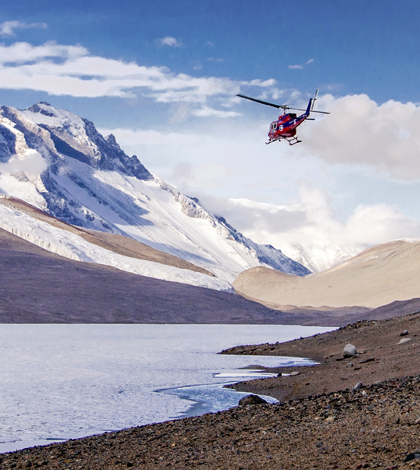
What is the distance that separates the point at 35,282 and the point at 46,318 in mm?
24973

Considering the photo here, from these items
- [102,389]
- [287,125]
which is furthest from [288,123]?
[102,389]

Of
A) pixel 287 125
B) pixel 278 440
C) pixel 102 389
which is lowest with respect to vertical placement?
pixel 102 389

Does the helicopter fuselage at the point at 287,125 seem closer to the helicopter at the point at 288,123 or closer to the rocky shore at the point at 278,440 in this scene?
the helicopter at the point at 288,123

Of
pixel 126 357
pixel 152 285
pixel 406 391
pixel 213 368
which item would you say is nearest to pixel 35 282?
pixel 152 285

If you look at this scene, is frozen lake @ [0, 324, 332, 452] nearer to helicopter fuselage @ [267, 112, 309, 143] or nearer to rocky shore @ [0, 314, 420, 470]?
rocky shore @ [0, 314, 420, 470]

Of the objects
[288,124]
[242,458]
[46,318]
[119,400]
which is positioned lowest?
[46,318]

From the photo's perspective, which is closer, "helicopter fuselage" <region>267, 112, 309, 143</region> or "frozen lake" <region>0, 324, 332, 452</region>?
"frozen lake" <region>0, 324, 332, 452</region>

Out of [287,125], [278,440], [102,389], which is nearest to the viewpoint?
[278,440]

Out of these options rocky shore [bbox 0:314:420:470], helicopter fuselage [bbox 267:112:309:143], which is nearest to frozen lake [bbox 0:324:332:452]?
rocky shore [bbox 0:314:420:470]

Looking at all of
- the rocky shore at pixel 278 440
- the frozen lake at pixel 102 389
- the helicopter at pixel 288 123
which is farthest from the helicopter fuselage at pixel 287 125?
the rocky shore at pixel 278 440

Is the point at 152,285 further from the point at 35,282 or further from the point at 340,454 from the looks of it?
the point at 340,454

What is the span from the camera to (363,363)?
111 ft

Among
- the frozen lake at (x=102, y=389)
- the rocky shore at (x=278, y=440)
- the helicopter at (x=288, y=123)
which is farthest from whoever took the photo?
the helicopter at (x=288, y=123)

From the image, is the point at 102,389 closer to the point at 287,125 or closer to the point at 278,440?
the point at 278,440
